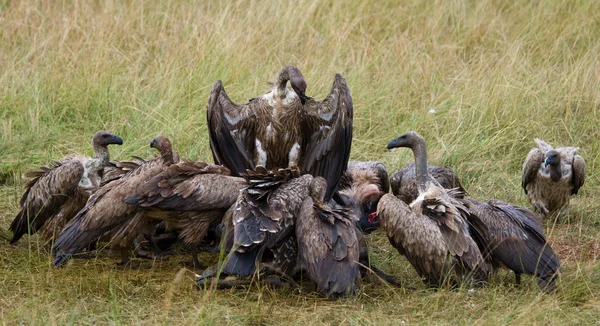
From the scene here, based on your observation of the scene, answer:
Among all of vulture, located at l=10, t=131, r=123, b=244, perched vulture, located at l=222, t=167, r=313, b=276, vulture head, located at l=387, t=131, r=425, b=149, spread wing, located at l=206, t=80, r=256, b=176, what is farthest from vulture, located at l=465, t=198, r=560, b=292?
vulture, located at l=10, t=131, r=123, b=244

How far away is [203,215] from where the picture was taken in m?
6.55

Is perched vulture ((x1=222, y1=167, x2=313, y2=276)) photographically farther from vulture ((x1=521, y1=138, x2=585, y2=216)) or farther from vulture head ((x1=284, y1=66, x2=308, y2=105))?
vulture ((x1=521, y1=138, x2=585, y2=216))

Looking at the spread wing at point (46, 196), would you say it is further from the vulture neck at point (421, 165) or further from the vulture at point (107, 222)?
the vulture neck at point (421, 165)

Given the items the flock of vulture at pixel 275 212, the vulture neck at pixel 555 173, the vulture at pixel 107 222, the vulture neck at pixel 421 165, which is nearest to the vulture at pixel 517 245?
the flock of vulture at pixel 275 212

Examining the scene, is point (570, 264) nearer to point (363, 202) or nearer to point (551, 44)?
point (363, 202)

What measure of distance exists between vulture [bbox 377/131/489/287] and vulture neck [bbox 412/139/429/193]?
0.44 metres

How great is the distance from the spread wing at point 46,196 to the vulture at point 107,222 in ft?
1.20

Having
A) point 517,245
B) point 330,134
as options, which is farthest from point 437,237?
point 330,134

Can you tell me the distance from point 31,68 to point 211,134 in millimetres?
2969

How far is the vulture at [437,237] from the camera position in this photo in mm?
6086

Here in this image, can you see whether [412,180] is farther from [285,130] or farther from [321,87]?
[321,87]

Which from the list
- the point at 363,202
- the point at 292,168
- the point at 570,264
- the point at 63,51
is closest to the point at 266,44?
the point at 63,51

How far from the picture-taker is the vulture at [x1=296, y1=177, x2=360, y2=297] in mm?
5859

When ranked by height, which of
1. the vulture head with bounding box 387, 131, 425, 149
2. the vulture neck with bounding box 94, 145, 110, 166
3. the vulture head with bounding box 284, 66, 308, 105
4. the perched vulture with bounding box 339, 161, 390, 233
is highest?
the vulture head with bounding box 284, 66, 308, 105
